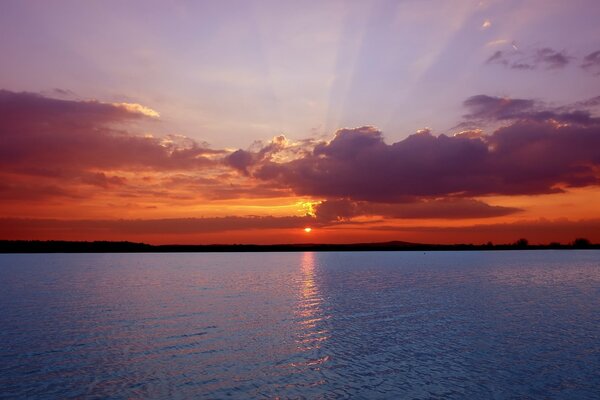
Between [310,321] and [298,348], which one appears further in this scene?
→ [310,321]

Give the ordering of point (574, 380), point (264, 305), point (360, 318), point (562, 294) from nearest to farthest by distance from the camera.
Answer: point (574, 380)
point (360, 318)
point (264, 305)
point (562, 294)

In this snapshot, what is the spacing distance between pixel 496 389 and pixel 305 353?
523 inches

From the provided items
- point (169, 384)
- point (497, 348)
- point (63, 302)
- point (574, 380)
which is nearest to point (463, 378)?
point (574, 380)

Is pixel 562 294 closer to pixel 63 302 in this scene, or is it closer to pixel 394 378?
pixel 394 378

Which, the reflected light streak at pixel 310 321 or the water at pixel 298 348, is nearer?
the water at pixel 298 348

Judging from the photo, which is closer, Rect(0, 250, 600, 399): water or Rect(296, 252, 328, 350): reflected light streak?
Rect(0, 250, 600, 399): water

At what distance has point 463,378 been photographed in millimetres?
27812

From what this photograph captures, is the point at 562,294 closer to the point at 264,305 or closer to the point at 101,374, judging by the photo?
the point at 264,305

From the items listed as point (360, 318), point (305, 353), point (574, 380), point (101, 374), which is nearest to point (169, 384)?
point (101, 374)

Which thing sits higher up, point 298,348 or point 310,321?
point 310,321

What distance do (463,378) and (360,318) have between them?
2213 centimetres

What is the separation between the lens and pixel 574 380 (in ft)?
90.1

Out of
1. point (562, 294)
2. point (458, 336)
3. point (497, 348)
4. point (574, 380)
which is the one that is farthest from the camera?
point (562, 294)

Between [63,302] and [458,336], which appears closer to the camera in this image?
[458,336]
